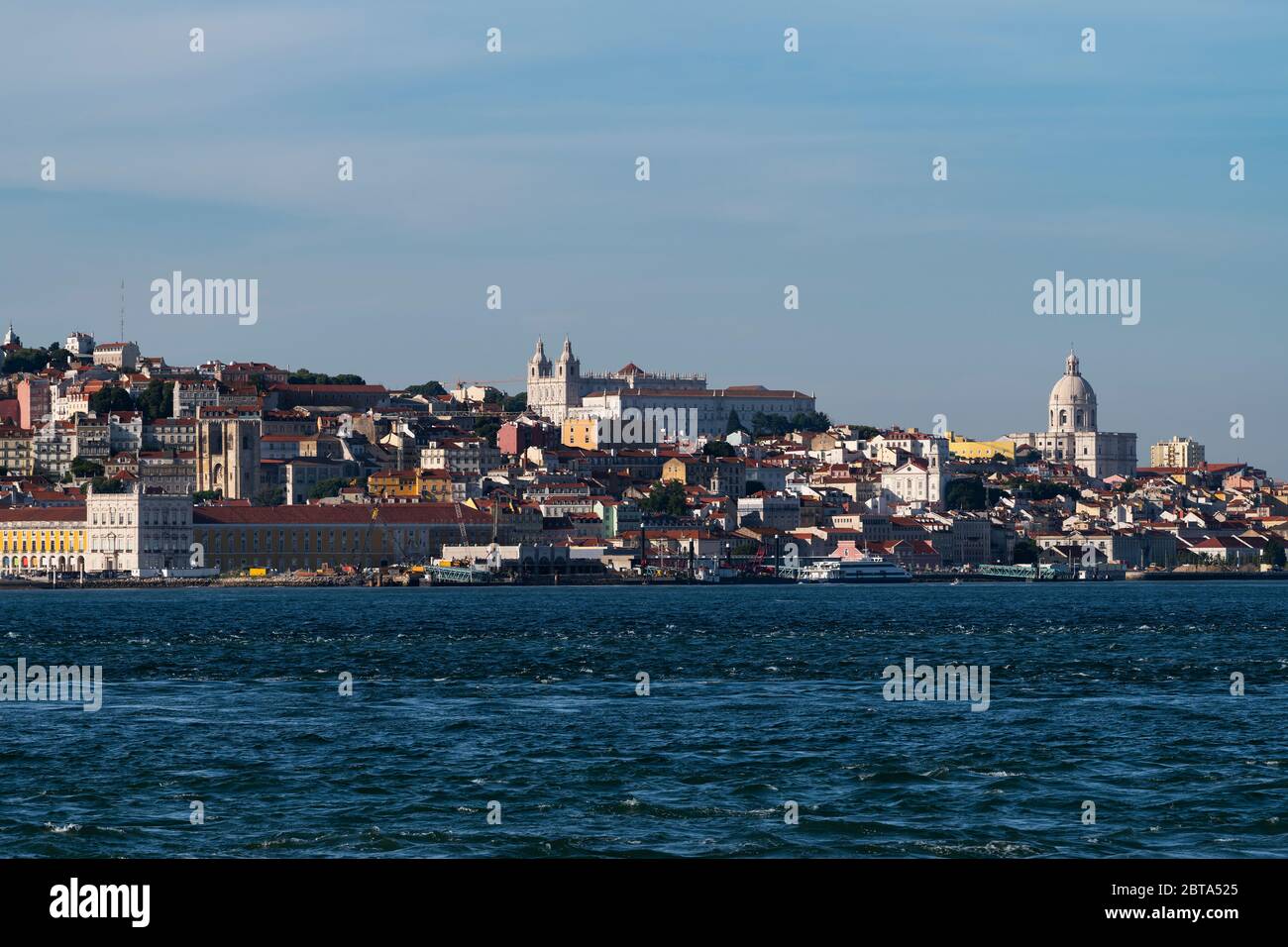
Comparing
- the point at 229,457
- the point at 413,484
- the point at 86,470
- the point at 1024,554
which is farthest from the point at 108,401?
the point at 1024,554

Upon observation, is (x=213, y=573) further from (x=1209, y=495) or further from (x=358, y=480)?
(x=1209, y=495)

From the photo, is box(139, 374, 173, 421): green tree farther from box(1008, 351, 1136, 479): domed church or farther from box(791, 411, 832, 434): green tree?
box(1008, 351, 1136, 479): domed church

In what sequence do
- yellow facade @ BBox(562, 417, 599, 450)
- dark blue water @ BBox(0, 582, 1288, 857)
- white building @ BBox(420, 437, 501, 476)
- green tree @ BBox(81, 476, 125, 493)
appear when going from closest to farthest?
dark blue water @ BBox(0, 582, 1288, 857) < green tree @ BBox(81, 476, 125, 493) < white building @ BBox(420, 437, 501, 476) < yellow facade @ BBox(562, 417, 599, 450)

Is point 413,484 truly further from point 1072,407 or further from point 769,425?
point 1072,407
